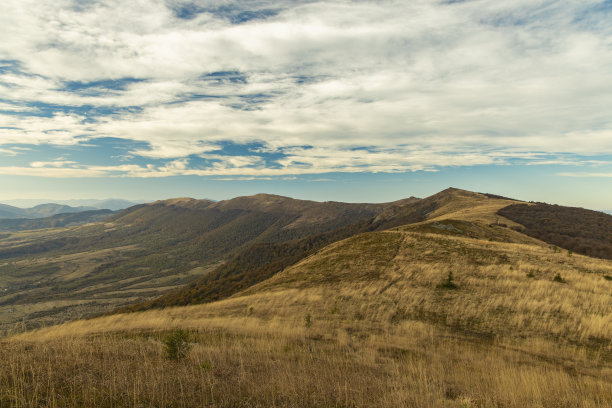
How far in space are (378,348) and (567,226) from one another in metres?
70.6

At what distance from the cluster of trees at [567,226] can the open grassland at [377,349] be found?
32018 millimetres

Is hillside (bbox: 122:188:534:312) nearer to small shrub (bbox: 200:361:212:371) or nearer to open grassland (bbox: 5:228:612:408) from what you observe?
open grassland (bbox: 5:228:612:408)

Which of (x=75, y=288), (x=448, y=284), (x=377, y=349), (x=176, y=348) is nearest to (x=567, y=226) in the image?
(x=448, y=284)

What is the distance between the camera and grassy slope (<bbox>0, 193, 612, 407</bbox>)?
19.5 ft

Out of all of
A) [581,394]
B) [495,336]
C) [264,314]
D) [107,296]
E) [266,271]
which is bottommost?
[107,296]

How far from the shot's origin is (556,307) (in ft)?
50.2

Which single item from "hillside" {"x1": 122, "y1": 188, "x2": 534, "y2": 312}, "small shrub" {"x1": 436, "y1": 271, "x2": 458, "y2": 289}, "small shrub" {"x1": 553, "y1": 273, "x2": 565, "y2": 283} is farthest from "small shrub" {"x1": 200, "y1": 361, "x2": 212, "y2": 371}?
"hillside" {"x1": 122, "y1": 188, "x2": 534, "y2": 312}

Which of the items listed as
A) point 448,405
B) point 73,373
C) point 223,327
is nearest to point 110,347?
point 73,373

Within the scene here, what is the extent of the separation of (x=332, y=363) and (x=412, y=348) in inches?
177

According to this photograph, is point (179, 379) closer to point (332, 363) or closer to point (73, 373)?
point (73, 373)

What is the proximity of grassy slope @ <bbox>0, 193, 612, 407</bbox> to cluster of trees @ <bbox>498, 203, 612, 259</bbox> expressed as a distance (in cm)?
3064

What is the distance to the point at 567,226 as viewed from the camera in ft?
189

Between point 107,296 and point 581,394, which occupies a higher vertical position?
point 581,394

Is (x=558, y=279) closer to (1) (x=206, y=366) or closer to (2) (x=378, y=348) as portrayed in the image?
(2) (x=378, y=348)
